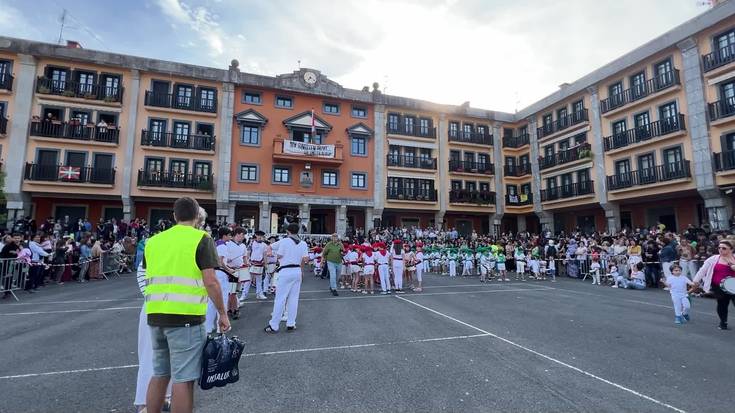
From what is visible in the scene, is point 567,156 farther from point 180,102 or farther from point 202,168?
point 180,102

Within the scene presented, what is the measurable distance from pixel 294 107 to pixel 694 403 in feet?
98.7

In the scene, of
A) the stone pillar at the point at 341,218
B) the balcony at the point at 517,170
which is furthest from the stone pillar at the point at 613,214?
the stone pillar at the point at 341,218

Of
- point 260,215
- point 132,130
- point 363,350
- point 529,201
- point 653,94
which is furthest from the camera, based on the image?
point 529,201

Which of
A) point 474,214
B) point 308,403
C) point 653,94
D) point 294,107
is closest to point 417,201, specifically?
point 474,214

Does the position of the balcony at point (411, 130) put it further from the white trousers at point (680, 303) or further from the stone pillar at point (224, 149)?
the white trousers at point (680, 303)

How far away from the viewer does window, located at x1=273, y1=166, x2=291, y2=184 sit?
2955cm

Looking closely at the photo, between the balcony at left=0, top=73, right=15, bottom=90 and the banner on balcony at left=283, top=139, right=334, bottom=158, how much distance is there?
1777 cm

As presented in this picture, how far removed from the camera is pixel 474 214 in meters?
36.2

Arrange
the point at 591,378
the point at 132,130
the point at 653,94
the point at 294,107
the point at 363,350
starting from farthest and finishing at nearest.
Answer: the point at 294,107 < the point at 132,130 < the point at 653,94 < the point at 363,350 < the point at 591,378

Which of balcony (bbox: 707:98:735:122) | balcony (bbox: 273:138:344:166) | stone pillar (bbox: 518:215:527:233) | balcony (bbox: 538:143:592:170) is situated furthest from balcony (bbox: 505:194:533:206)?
balcony (bbox: 273:138:344:166)

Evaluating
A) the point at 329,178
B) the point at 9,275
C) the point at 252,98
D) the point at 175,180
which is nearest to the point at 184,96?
the point at 252,98

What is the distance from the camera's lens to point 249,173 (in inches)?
1141

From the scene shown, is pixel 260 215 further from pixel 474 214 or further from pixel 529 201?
pixel 529 201

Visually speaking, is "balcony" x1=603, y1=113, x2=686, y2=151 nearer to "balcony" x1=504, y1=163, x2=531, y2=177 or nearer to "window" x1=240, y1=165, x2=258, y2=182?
"balcony" x1=504, y1=163, x2=531, y2=177
